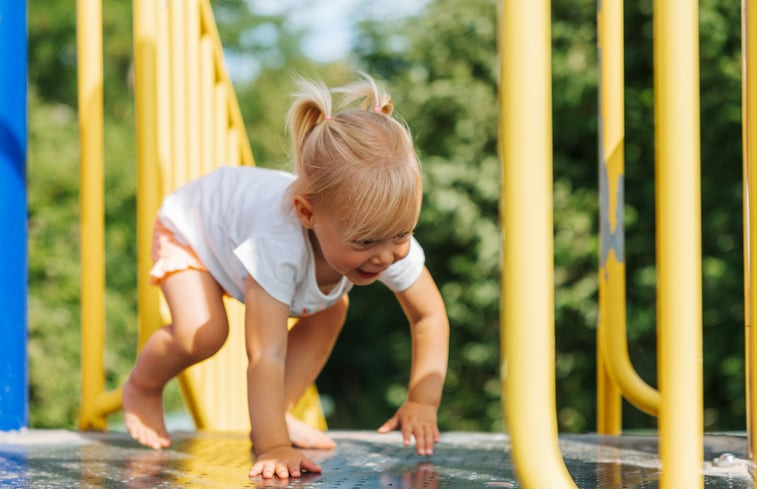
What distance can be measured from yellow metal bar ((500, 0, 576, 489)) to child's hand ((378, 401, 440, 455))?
693mm

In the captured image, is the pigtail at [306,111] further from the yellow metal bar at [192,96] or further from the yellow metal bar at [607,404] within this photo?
the yellow metal bar at [607,404]

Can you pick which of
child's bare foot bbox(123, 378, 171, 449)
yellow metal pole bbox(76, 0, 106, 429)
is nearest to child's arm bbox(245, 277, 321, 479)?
child's bare foot bbox(123, 378, 171, 449)

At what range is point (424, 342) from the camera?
1.91 m

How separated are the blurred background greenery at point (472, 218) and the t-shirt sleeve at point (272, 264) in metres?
6.11

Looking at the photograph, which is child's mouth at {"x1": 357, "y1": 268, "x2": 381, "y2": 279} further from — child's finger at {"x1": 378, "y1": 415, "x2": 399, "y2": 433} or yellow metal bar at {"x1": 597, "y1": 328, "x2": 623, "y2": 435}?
yellow metal bar at {"x1": 597, "y1": 328, "x2": 623, "y2": 435}

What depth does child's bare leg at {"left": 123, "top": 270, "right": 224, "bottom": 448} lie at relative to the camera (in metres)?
1.94

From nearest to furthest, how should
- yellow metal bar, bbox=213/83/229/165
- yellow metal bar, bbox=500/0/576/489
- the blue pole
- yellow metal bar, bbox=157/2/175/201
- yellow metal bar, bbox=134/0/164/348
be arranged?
yellow metal bar, bbox=500/0/576/489
the blue pole
yellow metal bar, bbox=134/0/164/348
yellow metal bar, bbox=157/2/175/201
yellow metal bar, bbox=213/83/229/165

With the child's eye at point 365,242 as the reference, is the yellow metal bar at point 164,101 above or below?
above

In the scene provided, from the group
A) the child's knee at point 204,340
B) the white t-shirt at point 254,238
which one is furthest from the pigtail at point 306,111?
the child's knee at point 204,340

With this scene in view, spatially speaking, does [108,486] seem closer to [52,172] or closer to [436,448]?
[436,448]

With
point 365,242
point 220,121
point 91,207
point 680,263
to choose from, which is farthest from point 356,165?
point 220,121

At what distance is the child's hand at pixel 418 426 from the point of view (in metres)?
1.73

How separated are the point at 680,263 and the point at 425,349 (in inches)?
35.5

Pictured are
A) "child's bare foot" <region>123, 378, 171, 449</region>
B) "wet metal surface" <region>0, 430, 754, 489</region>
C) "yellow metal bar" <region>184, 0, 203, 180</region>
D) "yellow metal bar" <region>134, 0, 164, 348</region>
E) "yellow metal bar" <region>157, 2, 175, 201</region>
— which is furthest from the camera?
"yellow metal bar" <region>184, 0, 203, 180</region>
